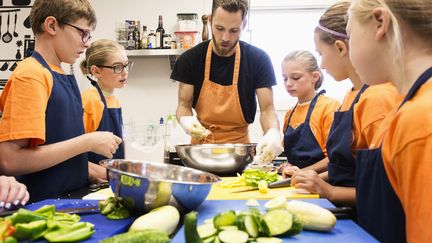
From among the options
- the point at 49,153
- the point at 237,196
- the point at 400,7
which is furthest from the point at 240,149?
the point at 400,7

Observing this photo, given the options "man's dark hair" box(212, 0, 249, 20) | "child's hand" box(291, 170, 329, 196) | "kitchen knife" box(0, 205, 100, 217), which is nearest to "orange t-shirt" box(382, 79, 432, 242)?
"child's hand" box(291, 170, 329, 196)

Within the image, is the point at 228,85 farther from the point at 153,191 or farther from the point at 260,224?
the point at 260,224

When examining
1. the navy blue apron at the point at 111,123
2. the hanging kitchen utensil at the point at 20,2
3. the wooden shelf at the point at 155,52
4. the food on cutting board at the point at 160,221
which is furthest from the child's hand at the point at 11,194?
the hanging kitchen utensil at the point at 20,2

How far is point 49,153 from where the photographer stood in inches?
55.3

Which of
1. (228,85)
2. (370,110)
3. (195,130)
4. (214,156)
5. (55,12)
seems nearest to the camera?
(370,110)

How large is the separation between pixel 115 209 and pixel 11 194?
0.36m

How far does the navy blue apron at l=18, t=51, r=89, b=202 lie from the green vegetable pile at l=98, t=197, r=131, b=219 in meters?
0.56

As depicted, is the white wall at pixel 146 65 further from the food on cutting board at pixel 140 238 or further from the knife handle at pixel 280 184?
the food on cutting board at pixel 140 238

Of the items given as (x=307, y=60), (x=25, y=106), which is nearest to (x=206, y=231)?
(x=25, y=106)

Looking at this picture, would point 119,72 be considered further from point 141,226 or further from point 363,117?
point 141,226

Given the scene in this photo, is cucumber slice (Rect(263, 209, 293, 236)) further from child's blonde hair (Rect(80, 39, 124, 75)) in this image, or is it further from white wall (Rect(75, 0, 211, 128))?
white wall (Rect(75, 0, 211, 128))

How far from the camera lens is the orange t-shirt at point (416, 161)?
81 centimetres

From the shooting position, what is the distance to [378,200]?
1.06 meters

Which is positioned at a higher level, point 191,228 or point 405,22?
point 405,22
